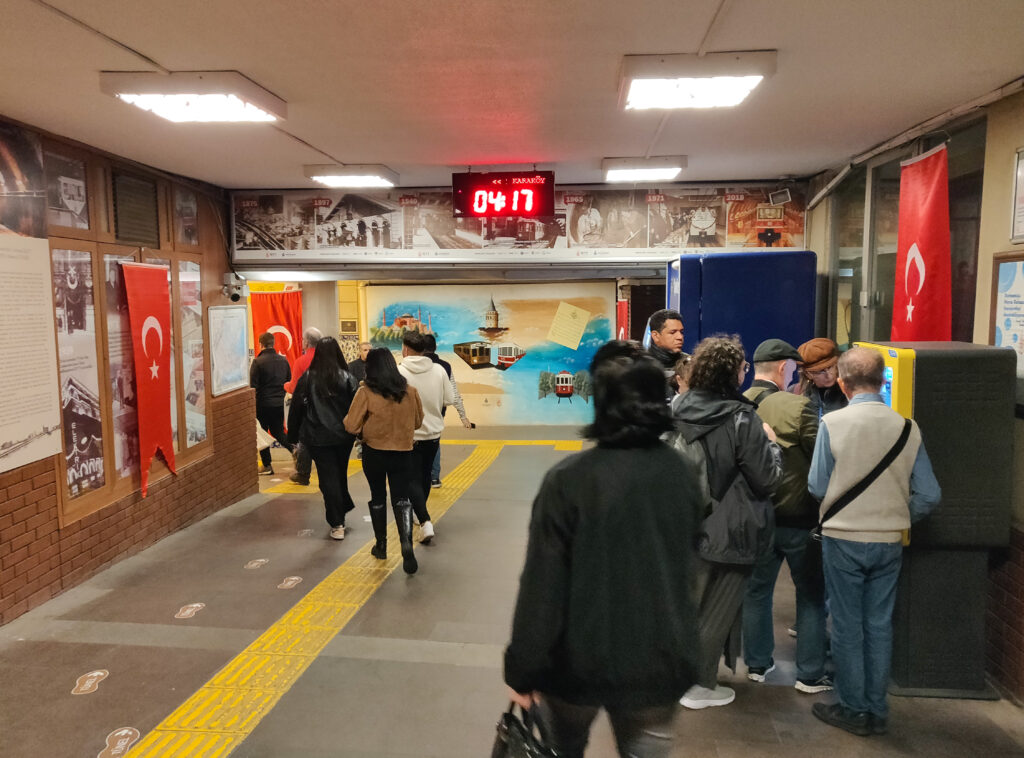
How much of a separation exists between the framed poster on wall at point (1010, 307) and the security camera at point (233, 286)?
638 centimetres

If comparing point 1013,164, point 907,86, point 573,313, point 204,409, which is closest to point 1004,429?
point 1013,164

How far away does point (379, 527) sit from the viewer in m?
5.28

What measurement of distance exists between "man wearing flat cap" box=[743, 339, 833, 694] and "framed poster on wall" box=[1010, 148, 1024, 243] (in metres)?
1.24

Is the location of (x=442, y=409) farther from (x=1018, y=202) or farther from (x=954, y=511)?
(x=1018, y=202)

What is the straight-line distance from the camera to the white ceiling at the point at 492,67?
277 cm

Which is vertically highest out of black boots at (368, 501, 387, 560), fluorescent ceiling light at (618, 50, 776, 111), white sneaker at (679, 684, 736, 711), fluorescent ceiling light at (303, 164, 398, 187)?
fluorescent ceiling light at (303, 164, 398, 187)

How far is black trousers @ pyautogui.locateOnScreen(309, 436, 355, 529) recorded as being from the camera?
225 inches

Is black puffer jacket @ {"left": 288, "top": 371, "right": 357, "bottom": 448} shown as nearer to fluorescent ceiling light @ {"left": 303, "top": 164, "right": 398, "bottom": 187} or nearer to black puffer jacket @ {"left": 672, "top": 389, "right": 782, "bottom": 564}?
fluorescent ceiling light @ {"left": 303, "top": 164, "right": 398, "bottom": 187}

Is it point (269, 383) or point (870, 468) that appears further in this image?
point (269, 383)

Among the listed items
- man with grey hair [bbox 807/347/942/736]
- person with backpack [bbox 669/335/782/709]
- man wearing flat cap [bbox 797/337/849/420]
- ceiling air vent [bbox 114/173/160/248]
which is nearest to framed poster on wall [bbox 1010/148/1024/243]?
man wearing flat cap [bbox 797/337/849/420]

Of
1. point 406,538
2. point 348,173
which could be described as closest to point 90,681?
point 406,538

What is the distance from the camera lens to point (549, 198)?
6.03m

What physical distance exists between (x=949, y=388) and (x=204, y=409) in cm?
595

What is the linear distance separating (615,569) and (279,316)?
11.4 meters
